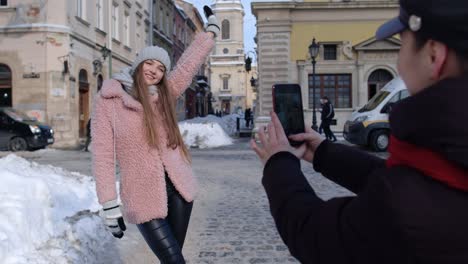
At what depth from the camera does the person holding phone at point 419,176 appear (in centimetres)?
96

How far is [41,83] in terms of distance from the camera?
20.2 m

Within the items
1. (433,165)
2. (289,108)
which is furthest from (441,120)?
(289,108)

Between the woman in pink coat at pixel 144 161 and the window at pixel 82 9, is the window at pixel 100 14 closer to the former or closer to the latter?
the window at pixel 82 9

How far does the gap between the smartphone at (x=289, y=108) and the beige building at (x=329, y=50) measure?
2368 cm

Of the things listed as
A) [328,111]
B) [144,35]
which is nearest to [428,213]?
[328,111]

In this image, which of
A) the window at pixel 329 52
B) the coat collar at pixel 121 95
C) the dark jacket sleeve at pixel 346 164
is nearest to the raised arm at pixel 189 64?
the coat collar at pixel 121 95

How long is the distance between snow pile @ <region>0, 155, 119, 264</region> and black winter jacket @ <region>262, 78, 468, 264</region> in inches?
143

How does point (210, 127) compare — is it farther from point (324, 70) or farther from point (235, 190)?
point (235, 190)

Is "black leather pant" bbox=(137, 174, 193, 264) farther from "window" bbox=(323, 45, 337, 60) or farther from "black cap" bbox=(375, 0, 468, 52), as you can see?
"window" bbox=(323, 45, 337, 60)

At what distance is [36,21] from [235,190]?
15.4m

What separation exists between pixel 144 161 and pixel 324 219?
1958 mm

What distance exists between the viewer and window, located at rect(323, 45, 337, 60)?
2633 centimetres

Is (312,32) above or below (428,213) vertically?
above

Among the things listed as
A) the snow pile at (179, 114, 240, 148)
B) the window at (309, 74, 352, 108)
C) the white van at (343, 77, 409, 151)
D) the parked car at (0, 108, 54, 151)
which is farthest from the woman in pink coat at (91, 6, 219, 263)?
the window at (309, 74, 352, 108)
